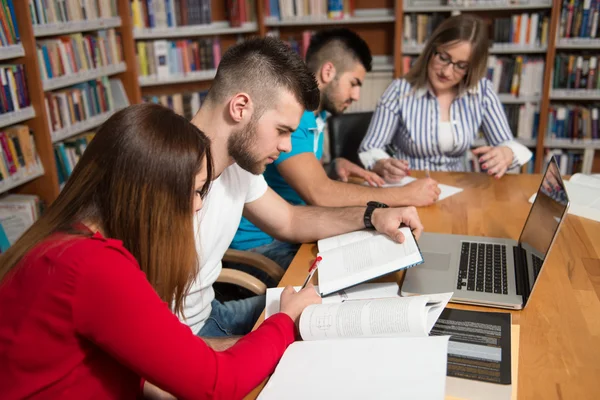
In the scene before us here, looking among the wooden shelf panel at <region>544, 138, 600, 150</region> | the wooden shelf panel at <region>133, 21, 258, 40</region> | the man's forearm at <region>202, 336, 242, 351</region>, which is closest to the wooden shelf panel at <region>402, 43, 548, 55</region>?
the wooden shelf panel at <region>544, 138, 600, 150</region>

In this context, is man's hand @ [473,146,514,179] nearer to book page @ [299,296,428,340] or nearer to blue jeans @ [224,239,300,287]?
blue jeans @ [224,239,300,287]

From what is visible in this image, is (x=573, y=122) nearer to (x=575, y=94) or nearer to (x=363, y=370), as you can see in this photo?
(x=575, y=94)

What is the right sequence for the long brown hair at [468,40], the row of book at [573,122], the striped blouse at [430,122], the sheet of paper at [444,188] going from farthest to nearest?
the row of book at [573,122]
the striped blouse at [430,122]
the long brown hair at [468,40]
the sheet of paper at [444,188]

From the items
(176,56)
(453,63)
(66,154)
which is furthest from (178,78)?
(453,63)

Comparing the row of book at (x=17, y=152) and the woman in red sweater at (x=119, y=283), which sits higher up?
the woman in red sweater at (x=119, y=283)

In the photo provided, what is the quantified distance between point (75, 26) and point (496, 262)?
8.88ft

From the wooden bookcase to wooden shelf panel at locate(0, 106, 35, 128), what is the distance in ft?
0.14

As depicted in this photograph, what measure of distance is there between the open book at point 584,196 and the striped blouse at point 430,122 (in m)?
0.43

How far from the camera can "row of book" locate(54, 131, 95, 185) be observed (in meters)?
3.08

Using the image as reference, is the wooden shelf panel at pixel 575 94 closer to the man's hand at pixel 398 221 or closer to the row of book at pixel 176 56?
the row of book at pixel 176 56

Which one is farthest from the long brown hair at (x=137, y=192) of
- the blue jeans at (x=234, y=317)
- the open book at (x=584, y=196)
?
the open book at (x=584, y=196)

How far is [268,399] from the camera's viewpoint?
34.4 inches

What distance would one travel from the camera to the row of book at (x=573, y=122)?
11.9ft

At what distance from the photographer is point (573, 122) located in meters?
3.68
